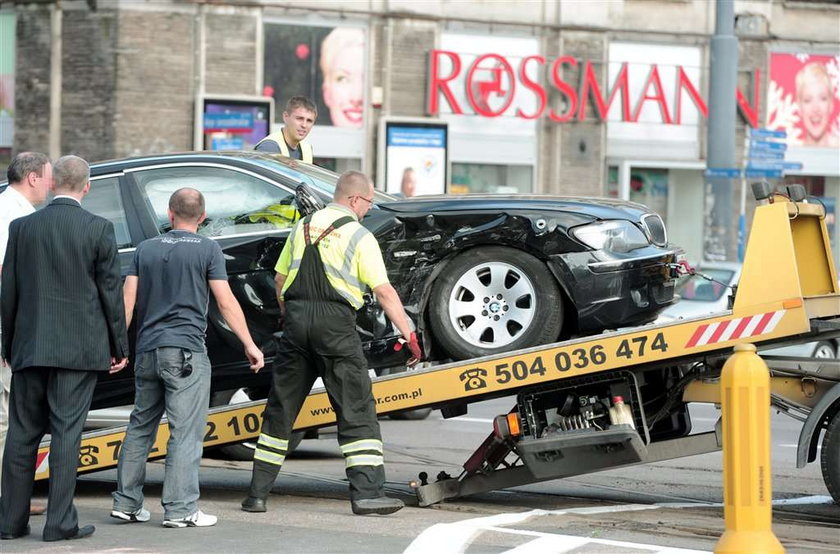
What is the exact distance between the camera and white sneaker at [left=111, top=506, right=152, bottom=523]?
26.7 feet

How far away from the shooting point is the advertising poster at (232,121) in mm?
25484

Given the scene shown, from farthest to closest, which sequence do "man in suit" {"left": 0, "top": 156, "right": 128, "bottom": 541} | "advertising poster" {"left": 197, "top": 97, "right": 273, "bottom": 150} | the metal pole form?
"advertising poster" {"left": 197, "top": 97, "right": 273, "bottom": 150}, the metal pole, "man in suit" {"left": 0, "top": 156, "right": 128, "bottom": 541}

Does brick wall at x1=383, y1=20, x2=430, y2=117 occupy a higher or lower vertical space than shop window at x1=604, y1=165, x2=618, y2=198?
higher

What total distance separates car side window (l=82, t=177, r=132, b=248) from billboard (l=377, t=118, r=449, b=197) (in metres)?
17.8

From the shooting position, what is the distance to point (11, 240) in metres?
7.83

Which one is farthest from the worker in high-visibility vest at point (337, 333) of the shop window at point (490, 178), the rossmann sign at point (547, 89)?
the shop window at point (490, 178)

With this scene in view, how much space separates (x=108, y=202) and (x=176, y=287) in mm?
1243

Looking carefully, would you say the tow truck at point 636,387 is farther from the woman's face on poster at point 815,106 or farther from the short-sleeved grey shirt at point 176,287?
the woman's face on poster at point 815,106

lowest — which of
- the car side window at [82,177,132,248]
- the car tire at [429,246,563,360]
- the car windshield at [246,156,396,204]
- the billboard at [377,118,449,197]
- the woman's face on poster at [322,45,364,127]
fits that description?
the car tire at [429,246,563,360]

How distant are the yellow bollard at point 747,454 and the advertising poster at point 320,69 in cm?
2023

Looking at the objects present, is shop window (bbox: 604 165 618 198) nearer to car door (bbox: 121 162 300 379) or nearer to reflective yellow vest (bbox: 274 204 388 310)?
car door (bbox: 121 162 300 379)

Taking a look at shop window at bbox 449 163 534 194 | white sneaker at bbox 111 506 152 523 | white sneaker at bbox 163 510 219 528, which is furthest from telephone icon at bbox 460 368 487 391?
shop window at bbox 449 163 534 194

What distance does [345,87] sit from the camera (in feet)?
87.3

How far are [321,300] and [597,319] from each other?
1.65 m
